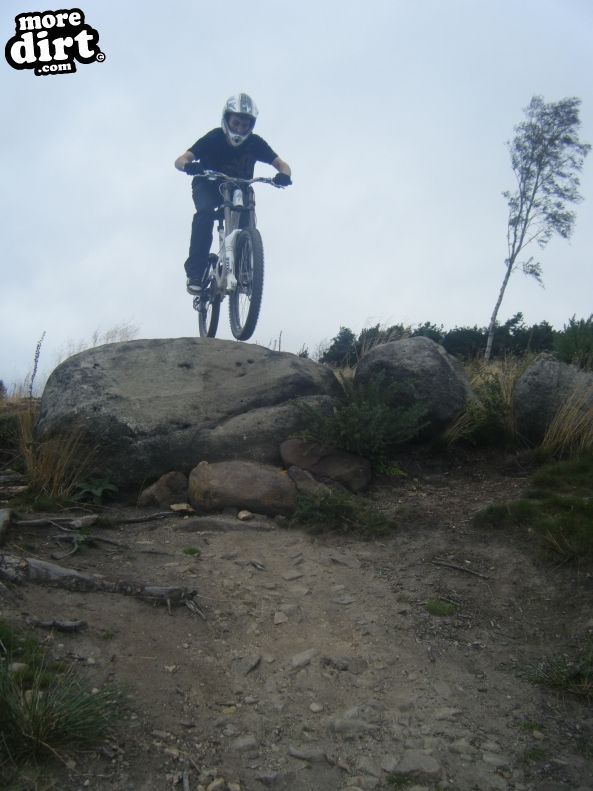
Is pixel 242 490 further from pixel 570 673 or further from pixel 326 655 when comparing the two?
pixel 570 673

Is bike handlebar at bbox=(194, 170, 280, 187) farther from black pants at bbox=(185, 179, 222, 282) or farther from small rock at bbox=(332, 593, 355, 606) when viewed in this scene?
small rock at bbox=(332, 593, 355, 606)

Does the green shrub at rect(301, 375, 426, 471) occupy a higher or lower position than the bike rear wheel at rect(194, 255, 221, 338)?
lower

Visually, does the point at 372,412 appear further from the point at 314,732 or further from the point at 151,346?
the point at 314,732

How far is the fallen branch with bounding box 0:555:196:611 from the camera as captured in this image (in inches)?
158

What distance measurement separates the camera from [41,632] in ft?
11.4

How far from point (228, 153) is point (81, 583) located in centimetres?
574

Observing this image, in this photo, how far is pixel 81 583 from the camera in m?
4.06

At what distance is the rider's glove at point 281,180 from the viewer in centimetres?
803

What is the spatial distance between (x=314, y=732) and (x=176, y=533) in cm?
252

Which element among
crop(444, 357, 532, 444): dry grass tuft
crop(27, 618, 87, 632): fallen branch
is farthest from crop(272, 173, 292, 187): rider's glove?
crop(27, 618, 87, 632): fallen branch

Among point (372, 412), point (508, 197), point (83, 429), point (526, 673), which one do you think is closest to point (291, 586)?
point (526, 673)

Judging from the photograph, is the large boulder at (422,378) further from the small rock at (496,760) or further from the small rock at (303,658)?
the small rock at (496,760)

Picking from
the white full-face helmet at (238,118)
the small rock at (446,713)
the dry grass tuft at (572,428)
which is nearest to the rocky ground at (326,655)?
the small rock at (446,713)

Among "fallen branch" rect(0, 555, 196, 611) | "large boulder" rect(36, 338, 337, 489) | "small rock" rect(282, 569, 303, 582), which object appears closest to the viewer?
"fallen branch" rect(0, 555, 196, 611)
